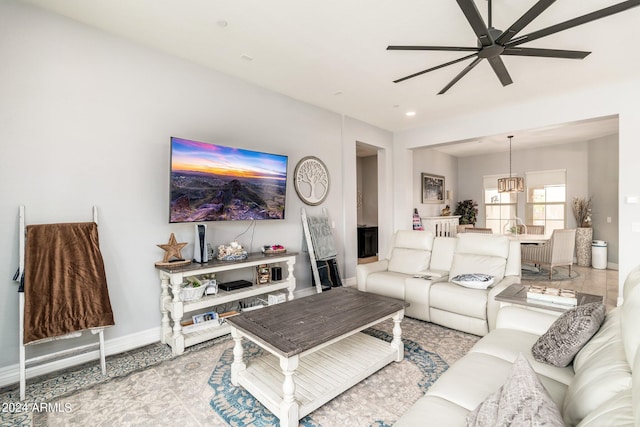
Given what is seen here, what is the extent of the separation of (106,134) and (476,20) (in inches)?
120

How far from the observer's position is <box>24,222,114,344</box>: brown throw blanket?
7.50 ft

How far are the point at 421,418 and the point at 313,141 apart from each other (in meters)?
3.89

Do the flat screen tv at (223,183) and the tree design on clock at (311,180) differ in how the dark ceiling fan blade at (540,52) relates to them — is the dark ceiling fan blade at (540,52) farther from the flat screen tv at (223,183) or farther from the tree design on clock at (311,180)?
the tree design on clock at (311,180)

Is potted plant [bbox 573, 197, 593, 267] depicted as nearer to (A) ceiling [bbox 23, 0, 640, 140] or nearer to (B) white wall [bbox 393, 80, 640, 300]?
(B) white wall [bbox 393, 80, 640, 300]

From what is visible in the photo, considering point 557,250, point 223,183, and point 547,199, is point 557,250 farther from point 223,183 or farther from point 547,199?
point 223,183


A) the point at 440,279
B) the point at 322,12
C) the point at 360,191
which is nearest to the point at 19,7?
the point at 322,12

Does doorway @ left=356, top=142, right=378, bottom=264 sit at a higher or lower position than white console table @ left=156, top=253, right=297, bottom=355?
higher

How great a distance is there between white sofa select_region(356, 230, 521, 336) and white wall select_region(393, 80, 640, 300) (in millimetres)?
1844

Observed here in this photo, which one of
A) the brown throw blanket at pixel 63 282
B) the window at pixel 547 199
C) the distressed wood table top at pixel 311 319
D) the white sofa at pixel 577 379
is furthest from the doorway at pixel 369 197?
the brown throw blanket at pixel 63 282

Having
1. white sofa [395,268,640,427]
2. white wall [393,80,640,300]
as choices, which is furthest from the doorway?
white sofa [395,268,640,427]

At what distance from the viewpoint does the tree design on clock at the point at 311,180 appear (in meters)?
4.43

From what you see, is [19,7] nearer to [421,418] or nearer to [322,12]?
[322,12]

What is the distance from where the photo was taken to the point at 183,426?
1.88 m

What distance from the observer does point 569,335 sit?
1577 millimetres
